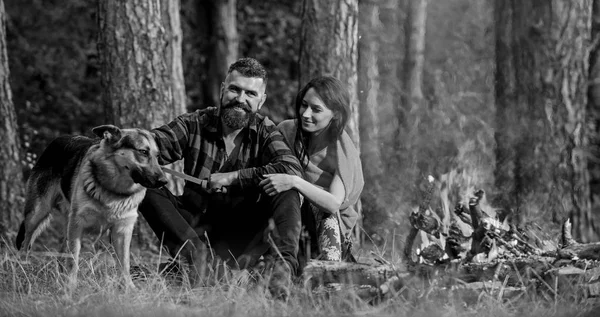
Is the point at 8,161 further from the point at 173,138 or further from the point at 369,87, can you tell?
the point at 369,87

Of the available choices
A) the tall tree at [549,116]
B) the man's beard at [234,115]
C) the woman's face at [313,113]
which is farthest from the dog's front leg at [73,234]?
the tall tree at [549,116]

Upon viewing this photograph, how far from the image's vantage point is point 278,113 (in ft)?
65.3

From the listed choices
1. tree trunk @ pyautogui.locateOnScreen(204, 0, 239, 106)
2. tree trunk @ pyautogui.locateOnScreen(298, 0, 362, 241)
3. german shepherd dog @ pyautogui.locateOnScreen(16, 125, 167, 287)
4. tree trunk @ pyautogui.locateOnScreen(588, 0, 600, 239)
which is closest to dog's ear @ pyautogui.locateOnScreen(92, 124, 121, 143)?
german shepherd dog @ pyautogui.locateOnScreen(16, 125, 167, 287)

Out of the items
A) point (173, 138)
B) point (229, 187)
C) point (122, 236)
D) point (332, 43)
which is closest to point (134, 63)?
point (173, 138)

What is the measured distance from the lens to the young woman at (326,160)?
689cm

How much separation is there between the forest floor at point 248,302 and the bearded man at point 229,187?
16.0 inches

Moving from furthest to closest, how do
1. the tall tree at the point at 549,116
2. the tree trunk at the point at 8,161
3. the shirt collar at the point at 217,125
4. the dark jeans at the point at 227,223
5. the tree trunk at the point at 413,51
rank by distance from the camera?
the tree trunk at the point at 413,51 < the tree trunk at the point at 8,161 < the tall tree at the point at 549,116 < the shirt collar at the point at 217,125 < the dark jeans at the point at 227,223

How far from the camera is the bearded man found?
21.4 feet

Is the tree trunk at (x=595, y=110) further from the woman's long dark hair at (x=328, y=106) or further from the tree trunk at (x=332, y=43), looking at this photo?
the woman's long dark hair at (x=328, y=106)

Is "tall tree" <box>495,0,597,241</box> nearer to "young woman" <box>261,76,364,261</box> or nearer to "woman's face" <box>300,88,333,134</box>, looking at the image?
"young woman" <box>261,76,364,261</box>

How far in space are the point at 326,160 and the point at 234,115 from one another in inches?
32.0

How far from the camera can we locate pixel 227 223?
Result: 687 cm

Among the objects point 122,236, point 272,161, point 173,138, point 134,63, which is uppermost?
point 134,63

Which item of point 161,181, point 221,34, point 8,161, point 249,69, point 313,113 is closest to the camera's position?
point 161,181
